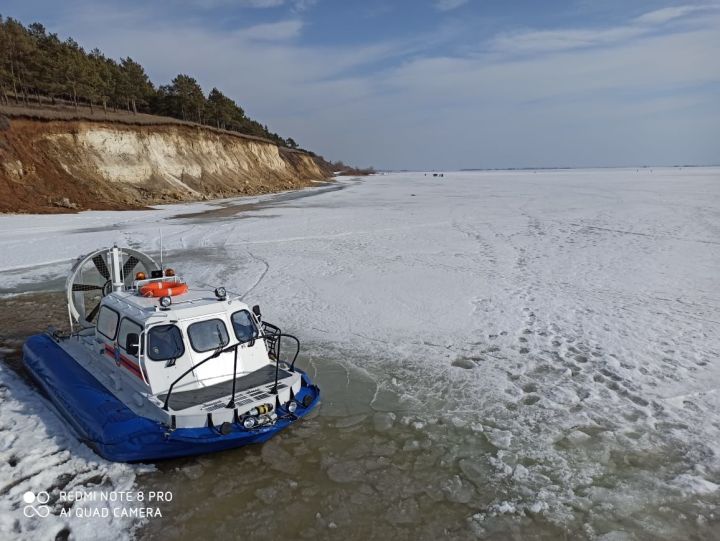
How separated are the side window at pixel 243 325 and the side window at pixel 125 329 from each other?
115cm

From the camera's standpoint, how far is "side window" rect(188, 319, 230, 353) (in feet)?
20.7

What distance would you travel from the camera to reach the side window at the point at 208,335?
20.7 feet

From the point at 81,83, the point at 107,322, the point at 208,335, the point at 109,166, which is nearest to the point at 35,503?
the point at 208,335

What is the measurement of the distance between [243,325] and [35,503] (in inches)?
112

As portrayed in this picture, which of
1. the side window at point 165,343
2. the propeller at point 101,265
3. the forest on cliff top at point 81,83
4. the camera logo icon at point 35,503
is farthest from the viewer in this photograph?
the forest on cliff top at point 81,83

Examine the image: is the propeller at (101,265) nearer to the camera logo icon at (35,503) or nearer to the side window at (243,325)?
the side window at (243,325)

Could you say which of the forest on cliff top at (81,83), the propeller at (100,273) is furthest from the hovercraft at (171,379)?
the forest on cliff top at (81,83)

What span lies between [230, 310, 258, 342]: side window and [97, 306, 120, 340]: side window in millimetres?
1562

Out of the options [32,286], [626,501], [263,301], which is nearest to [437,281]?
[263,301]

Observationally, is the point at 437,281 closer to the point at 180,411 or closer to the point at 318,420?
the point at 318,420

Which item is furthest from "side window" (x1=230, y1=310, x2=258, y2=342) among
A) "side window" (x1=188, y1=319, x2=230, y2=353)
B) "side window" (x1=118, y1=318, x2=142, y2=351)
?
"side window" (x1=118, y1=318, x2=142, y2=351)

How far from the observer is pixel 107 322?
7.01m

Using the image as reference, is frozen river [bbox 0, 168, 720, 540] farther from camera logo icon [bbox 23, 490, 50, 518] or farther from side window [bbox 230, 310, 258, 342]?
side window [bbox 230, 310, 258, 342]

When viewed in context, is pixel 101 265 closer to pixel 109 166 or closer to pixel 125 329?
Answer: pixel 125 329
